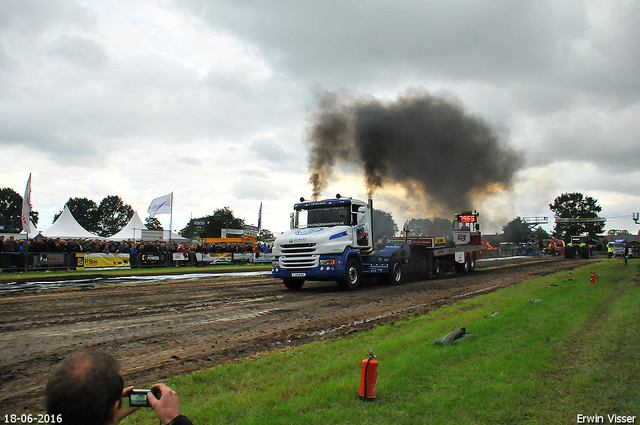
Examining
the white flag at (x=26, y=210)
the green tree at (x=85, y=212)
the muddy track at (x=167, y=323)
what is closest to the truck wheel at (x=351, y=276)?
the muddy track at (x=167, y=323)

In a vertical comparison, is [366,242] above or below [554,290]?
above

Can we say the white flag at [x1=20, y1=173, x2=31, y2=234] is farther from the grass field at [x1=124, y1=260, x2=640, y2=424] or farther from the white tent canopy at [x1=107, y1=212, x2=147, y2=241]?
the grass field at [x1=124, y1=260, x2=640, y2=424]

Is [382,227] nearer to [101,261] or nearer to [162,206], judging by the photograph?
[101,261]

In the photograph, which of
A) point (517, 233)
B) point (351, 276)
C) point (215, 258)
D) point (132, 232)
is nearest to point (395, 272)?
point (351, 276)

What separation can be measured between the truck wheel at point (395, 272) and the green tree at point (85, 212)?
13835 cm

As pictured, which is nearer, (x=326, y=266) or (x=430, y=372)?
(x=430, y=372)

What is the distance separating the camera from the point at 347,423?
3.67 metres

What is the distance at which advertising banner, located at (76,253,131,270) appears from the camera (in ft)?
75.8

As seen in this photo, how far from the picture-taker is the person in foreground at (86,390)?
170 centimetres

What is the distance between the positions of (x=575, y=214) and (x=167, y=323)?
145320 mm

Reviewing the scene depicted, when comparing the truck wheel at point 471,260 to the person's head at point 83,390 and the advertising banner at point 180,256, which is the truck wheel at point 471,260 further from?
the person's head at point 83,390

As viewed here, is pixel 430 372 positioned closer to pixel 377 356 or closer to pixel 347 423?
pixel 377 356

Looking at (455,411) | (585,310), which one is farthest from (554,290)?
(455,411)

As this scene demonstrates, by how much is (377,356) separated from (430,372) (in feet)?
2.99
